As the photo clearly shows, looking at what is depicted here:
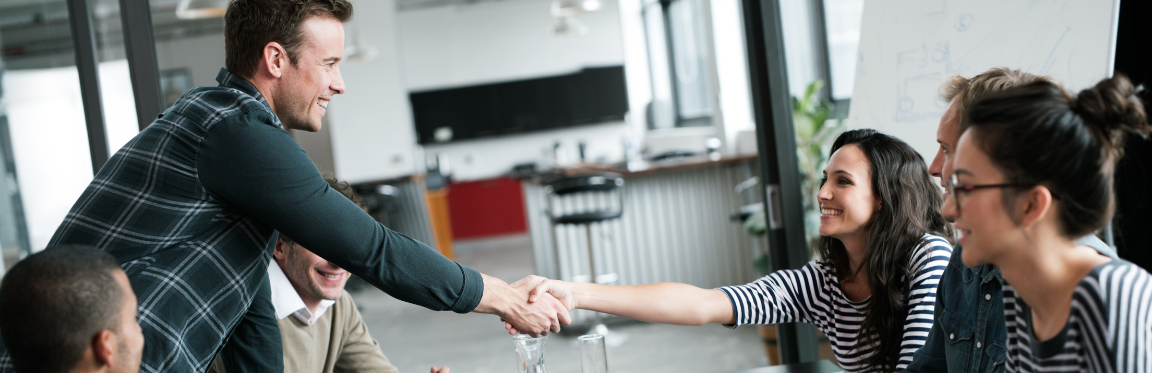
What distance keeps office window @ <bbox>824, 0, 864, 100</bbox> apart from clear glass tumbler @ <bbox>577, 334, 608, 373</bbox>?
3.80 m

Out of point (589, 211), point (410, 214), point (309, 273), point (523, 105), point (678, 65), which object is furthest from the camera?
point (523, 105)

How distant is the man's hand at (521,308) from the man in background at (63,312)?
711mm

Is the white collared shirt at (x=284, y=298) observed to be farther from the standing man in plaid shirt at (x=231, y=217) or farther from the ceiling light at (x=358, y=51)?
the ceiling light at (x=358, y=51)

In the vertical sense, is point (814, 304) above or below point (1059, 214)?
below

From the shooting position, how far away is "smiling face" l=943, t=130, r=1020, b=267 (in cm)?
90

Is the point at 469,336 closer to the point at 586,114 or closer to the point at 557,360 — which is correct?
the point at 557,360

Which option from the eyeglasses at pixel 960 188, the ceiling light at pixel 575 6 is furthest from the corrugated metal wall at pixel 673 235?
the eyeglasses at pixel 960 188

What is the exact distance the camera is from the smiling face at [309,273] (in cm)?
165

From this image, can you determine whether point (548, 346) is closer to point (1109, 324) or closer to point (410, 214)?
point (410, 214)

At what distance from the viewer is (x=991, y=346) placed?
113 cm

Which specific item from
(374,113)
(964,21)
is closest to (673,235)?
(964,21)

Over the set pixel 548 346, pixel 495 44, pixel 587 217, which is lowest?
pixel 548 346

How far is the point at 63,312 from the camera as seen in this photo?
902 millimetres

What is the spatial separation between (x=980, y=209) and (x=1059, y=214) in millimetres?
81
